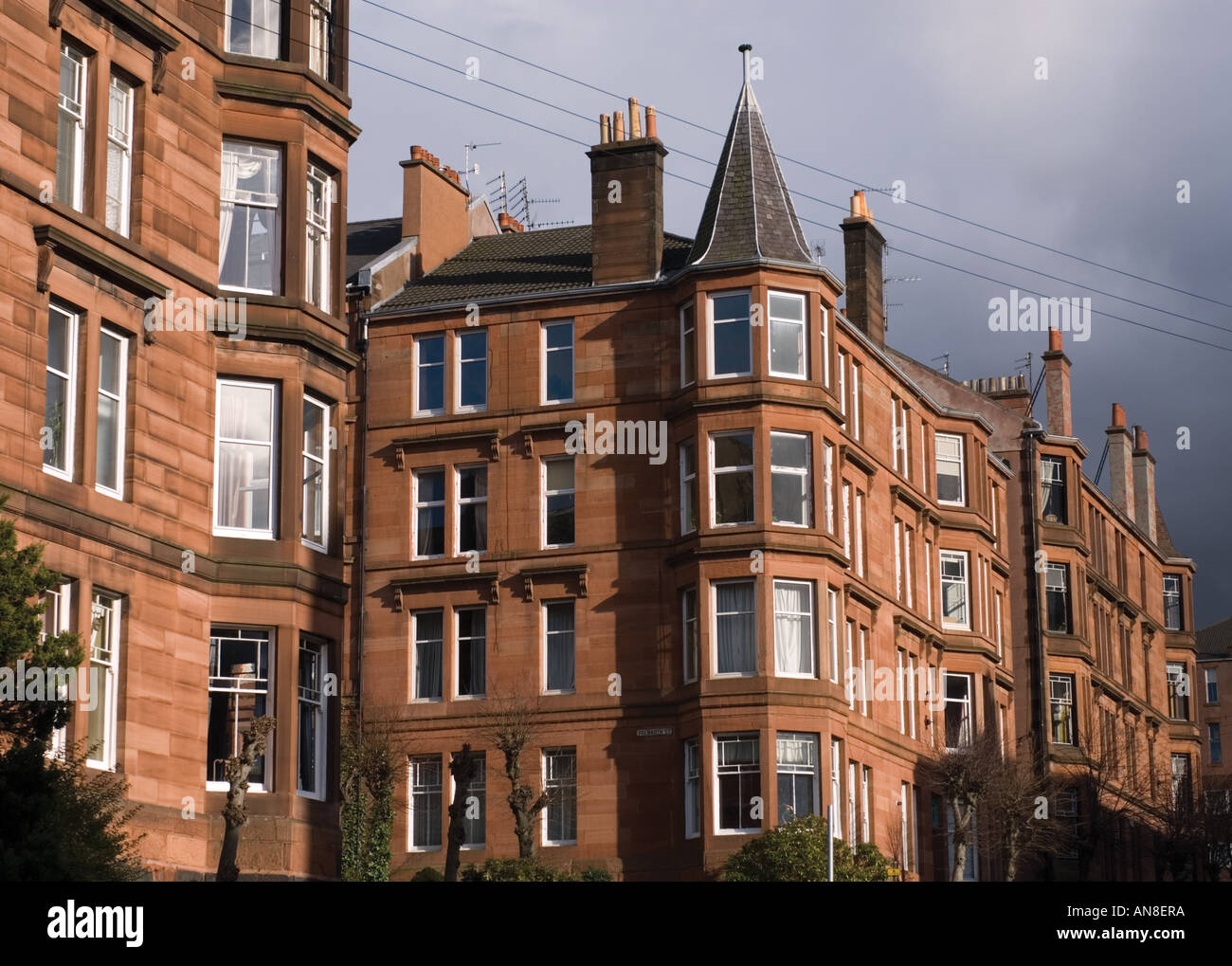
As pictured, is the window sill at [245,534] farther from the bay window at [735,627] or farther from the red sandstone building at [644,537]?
the bay window at [735,627]

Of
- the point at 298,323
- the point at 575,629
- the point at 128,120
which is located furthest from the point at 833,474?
the point at 128,120

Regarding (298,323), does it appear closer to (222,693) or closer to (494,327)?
(222,693)

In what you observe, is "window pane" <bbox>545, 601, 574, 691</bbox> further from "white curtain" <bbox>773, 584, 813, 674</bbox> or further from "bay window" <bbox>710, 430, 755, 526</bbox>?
"white curtain" <bbox>773, 584, 813, 674</bbox>

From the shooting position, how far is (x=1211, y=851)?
70375 mm

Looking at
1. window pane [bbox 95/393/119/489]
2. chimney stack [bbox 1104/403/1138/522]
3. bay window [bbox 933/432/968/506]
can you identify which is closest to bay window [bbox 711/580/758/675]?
bay window [bbox 933/432/968/506]

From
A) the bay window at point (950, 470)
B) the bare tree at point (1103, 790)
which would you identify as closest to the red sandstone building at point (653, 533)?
the bay window at point (950, 470)

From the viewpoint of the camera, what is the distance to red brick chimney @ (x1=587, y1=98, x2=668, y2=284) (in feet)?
174

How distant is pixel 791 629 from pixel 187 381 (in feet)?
75.4

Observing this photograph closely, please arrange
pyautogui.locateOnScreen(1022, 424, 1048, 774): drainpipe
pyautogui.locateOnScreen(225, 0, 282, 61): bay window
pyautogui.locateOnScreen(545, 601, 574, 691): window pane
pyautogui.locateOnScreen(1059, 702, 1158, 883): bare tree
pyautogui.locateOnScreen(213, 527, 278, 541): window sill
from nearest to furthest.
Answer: pyautogui.locateOnScreen(213, 527, 278, 541): window sill
pyautogui.locateOnScreen(225, 0, 282, 61): bay window
pyautogui.locateOnScreen(545, 601, 574, 691): window pane
pyautogui.locateOnScreen(1059, 702, 1158, 883): bare tree
pyautogui.locateOnScreen(1022, 424, 1048, 774): drainpipe

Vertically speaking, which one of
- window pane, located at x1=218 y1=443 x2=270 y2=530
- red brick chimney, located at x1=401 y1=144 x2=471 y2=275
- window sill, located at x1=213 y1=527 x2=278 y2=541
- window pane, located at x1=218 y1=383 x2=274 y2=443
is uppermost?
red brick chimney, located at x1=401 y1=144 x2=471 y2=275

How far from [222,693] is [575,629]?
72.2ft

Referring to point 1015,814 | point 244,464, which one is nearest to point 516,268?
point 1015,814

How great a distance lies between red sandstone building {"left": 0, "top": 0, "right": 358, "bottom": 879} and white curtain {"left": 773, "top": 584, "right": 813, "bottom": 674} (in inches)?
736
